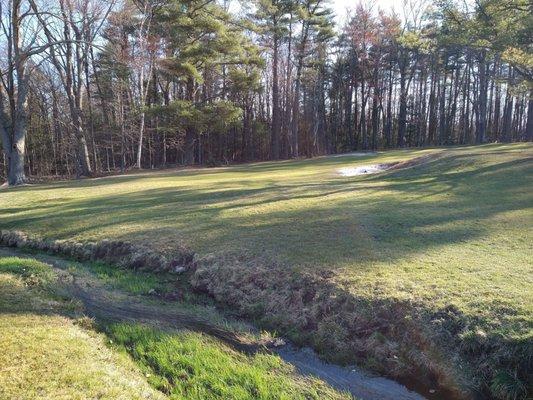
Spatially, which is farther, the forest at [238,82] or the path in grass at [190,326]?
the forest at [238,82]

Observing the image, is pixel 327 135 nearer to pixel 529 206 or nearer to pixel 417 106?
pixel 417 106

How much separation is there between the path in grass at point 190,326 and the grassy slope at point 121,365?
0.15 m

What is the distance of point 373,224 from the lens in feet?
27.6

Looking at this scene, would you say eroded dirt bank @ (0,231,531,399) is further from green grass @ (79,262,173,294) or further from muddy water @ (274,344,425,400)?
green grass @ (79,262,173,294)

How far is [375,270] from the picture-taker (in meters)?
6.03

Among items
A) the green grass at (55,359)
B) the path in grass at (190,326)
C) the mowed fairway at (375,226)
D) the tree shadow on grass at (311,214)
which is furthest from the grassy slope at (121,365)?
the tree shadow on grass at (311,214)

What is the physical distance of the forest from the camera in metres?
20.1

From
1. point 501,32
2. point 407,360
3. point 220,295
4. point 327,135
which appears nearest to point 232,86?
point 501,32

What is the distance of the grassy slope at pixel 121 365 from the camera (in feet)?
11.8

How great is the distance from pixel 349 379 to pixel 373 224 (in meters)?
4.48

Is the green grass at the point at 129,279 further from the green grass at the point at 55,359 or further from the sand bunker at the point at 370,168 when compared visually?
the sand bunker at the point at 370,168

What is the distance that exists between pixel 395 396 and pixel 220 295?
10.1 ft

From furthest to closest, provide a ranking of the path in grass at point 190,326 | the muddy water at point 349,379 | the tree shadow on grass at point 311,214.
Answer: the tree shadow on grass at point 311,214 < the path in grass at point 190,326 < the muddy water at point 349,379

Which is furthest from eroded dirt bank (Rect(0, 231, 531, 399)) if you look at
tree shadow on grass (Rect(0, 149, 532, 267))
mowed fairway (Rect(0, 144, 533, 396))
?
tree shadow on grass (Rect(0, 149, 532, 267))
